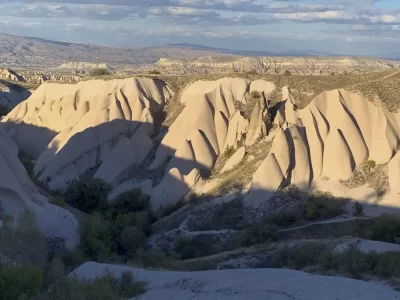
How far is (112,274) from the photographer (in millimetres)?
16297

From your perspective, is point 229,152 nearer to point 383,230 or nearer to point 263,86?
point 263,86

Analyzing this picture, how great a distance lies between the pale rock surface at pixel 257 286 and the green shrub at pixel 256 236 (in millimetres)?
8149

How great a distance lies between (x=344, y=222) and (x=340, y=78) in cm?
1222

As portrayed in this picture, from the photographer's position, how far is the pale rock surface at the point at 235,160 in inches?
1260

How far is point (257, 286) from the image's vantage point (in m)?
14.2

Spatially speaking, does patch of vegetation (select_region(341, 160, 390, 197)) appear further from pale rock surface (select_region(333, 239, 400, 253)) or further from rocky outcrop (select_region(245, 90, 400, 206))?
pale rock surface (select_region(333, 239, 400, 253))

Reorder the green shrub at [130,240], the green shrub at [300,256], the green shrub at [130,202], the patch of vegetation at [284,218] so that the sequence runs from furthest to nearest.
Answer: the green shrub at [130,202]
the patch of vegetation at [284,218]
the green shrub at [130,240]
the green shrub at [300,256]

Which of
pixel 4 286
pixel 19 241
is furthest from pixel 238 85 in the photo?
pixel 4 286

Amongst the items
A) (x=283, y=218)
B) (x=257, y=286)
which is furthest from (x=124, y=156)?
(x=257, y=286)

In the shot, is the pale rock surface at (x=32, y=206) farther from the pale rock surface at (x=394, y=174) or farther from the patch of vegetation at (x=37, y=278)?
the pale rock surface at (x=394, y=174)

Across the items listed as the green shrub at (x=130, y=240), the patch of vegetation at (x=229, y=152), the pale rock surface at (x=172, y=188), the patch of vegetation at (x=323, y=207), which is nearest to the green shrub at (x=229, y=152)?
the patch of vegetation at (x=229, y=152)

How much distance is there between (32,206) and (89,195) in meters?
7.75

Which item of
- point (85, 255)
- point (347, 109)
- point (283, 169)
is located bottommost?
point (85, 255)

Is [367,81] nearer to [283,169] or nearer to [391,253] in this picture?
[283,169]
